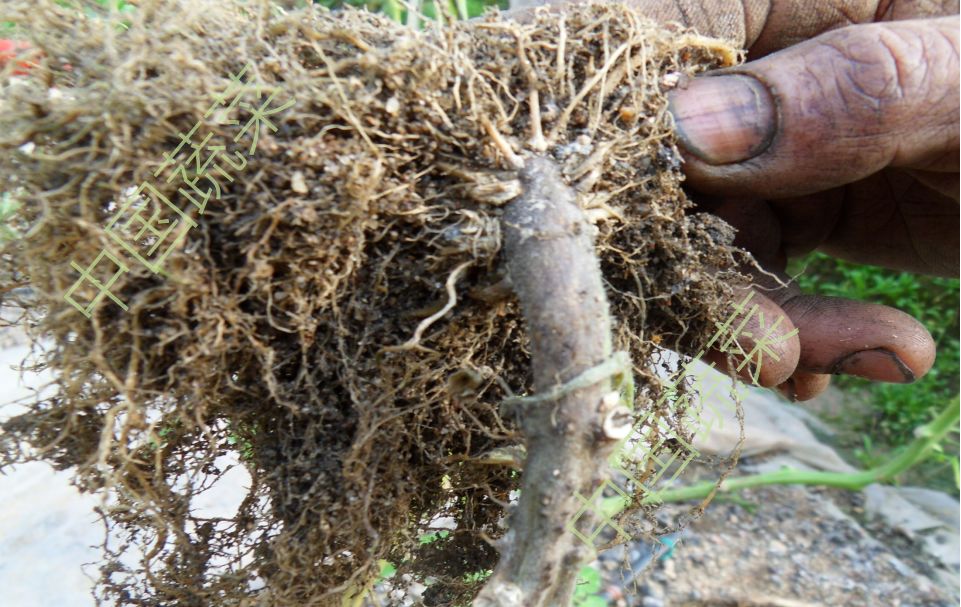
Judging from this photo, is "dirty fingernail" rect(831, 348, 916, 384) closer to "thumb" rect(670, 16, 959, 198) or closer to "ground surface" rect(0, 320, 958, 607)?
"thumb" rect(670, 16, 959, 198)

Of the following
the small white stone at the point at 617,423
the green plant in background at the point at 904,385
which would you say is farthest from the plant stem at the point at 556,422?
the green plant in background at the point at 904,385

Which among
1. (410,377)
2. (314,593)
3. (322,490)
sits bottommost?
(314,593)

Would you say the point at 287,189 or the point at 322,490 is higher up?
the point at 287,189

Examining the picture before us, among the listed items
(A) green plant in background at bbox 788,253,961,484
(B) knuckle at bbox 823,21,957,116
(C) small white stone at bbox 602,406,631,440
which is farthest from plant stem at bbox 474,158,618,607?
(A) green plant in background at bbox 788,253,961,484

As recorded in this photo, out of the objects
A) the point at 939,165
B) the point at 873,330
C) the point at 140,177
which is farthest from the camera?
the point at 873,330

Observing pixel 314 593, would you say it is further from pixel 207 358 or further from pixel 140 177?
pixel 140 177

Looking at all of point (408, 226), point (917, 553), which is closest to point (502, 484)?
point (408, 226)

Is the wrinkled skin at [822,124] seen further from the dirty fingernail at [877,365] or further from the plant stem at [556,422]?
the plant stem at [556,422]

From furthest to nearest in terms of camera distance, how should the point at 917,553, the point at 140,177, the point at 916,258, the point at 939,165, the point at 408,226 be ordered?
the point at 917,553 → the point at 916,258 → the point at 939,165 → the point at 408,226 → the point at 140,177
